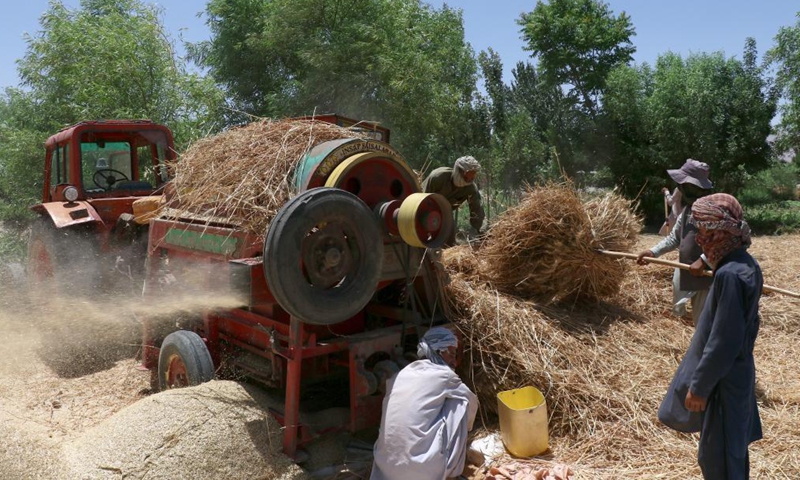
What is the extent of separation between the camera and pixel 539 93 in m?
19.2

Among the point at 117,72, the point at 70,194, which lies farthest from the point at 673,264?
the point at 117,72

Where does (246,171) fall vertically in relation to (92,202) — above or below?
above

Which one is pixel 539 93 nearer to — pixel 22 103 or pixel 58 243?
pixel 22 103

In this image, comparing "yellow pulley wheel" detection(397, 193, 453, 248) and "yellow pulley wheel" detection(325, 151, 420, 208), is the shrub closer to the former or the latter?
"yellow pulley wheel" detection(325, 151, 420, 208)

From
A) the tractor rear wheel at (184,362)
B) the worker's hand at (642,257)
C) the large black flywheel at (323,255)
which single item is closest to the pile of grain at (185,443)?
the tractor rear wheel at (184,362)

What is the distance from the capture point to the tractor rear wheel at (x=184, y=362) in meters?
4.37

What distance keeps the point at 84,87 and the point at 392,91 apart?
570 centimetres

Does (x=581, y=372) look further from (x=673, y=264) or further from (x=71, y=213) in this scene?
(x=71, y=213)

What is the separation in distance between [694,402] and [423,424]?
144cm

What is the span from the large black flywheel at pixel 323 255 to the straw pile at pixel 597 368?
1.10 meters

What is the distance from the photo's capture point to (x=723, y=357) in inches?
109

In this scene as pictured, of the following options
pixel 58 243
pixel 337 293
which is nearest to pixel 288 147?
pixel 337 293

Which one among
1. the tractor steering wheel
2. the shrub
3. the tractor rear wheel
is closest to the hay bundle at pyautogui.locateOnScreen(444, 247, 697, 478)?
the tractor rear wheel

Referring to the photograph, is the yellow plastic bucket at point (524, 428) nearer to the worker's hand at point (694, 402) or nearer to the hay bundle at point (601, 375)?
the hay bundle at point (601, 375)
